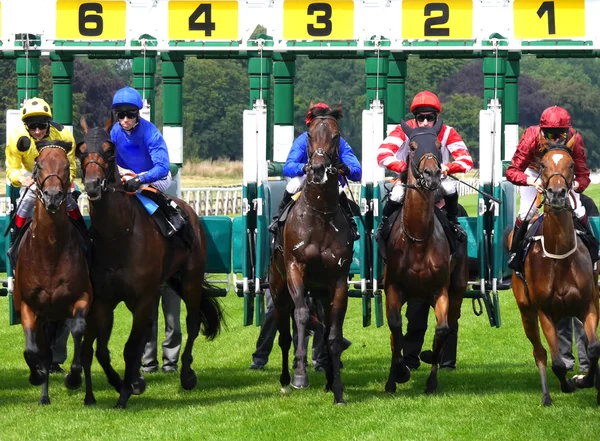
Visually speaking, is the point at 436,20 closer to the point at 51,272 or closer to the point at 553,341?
the point at 553,341

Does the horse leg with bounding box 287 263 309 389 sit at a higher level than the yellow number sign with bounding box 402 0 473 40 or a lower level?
lower

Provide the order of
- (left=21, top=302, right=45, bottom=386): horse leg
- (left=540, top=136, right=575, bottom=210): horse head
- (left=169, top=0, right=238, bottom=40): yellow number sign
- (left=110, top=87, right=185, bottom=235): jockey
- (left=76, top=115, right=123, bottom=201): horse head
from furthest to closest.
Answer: (left=169, top=0, right=238, bottom=40): yellow number sign, (left=110, top=87, right=185, bottom=235): jockey, (left=21, top=302, right=45, bottom=386): horse leg, (left=76, top=115, right=123, bottom=201): horse head, (left=540, top=136, right=575, bottom=210): horse head

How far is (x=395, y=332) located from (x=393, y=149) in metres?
1.24

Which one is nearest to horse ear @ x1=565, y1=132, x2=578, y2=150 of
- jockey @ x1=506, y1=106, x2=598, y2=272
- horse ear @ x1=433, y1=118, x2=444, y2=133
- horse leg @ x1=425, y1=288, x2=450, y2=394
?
jockey @ x1=506, y1=106, x2=598, y2=272

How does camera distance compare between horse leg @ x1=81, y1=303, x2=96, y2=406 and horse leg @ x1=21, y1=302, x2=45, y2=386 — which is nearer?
horse leg @ x1=21, y1=302, x2=45, y2=386

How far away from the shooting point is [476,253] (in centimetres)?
1033

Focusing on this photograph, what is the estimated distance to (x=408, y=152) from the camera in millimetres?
9289

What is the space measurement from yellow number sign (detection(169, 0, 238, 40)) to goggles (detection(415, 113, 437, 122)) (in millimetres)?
2198

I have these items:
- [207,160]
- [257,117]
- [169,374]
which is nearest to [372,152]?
[257,117]

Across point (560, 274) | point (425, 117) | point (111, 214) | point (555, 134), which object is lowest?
point (560, 274)

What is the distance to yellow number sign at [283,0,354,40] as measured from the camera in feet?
35.7

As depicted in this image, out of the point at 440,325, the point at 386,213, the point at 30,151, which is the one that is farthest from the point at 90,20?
the point at 440,325

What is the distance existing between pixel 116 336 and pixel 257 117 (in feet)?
13.9

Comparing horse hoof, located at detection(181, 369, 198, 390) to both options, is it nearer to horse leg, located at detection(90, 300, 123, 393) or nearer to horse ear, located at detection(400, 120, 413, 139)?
horse leg, located at detection(90, 300, 123, 393)
